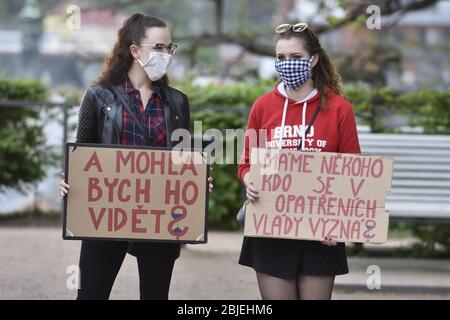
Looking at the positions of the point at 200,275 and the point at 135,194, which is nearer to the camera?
the point at 135,194

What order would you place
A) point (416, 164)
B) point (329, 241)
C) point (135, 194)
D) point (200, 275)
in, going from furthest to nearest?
point (416, 164) < point (200, 275) < point (135, 194) < point (329, 241)

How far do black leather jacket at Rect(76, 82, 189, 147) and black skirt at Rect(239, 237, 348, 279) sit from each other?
74 centimetres

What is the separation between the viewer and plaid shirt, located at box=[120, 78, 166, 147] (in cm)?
532

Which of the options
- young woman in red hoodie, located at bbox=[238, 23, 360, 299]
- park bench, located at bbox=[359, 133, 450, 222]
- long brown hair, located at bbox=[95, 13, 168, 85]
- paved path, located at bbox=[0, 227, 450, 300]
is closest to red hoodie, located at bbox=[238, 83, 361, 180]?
young woman in red hoodie, located at bbox=[238, 23, 360, 299]

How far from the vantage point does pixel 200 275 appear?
8953 mm

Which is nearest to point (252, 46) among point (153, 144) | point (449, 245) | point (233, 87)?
point (233, 87)

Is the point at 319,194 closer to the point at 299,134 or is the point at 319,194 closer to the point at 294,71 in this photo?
the point at 299,134

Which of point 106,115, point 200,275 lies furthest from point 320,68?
point 200,275

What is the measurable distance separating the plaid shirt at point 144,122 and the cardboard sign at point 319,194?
555 mm

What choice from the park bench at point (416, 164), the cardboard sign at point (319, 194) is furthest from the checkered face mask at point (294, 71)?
the park bench at point (416, 164)

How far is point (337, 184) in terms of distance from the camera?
5078 mm

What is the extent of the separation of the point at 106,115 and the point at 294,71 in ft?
3.22

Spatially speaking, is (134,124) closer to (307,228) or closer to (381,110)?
(307,228)

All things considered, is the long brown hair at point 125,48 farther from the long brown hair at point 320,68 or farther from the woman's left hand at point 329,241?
the woman's left hand at point 329,241
